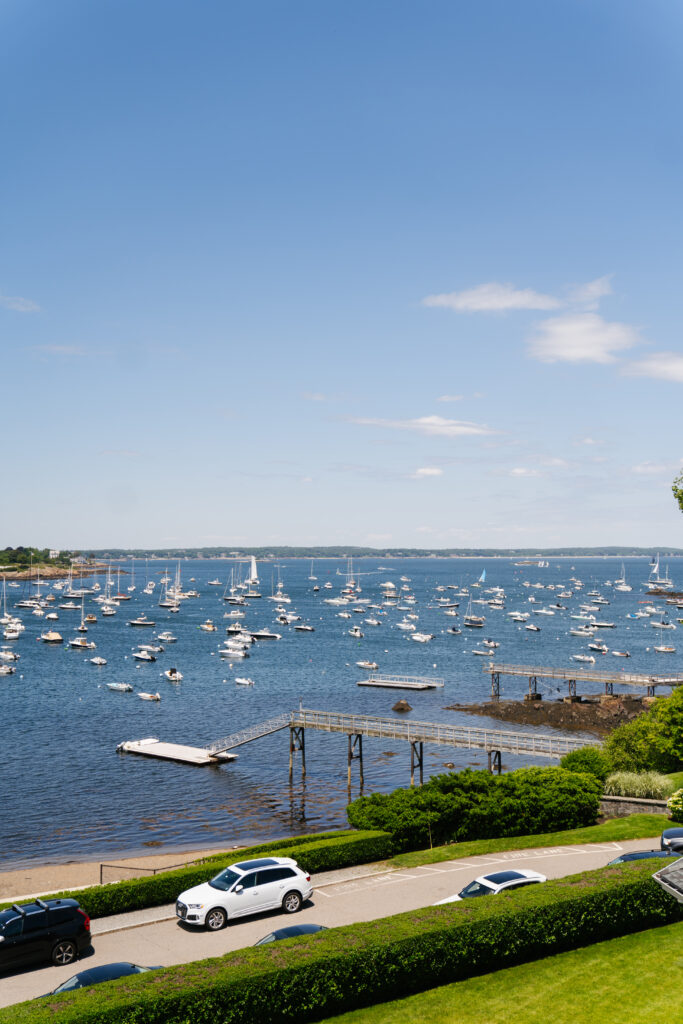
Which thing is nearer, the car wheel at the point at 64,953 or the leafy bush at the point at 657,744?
the car wheel at the point at 64,953

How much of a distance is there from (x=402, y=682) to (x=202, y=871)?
77356mm

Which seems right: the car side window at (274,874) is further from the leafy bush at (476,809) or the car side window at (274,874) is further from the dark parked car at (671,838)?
the dark parked car at (671,838)

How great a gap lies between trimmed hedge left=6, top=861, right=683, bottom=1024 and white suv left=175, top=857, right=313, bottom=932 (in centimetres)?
840

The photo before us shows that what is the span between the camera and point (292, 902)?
93.9 ft

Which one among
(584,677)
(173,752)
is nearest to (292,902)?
(173,752)

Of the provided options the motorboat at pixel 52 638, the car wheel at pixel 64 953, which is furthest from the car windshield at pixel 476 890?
the motorboat at pixel 52 638

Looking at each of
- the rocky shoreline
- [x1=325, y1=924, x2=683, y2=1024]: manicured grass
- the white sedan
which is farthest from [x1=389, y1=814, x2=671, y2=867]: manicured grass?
the rocky shoreline

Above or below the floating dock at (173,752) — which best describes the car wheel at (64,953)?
above

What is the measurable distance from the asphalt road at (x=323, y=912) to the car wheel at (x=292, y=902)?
240 mm

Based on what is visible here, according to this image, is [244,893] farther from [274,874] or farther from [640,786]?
[640,786]

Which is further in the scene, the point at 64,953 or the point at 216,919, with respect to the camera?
the point at 216,919

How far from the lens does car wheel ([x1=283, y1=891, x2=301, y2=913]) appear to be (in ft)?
93.6

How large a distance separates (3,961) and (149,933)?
211 inches

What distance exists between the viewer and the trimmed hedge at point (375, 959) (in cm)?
1694
